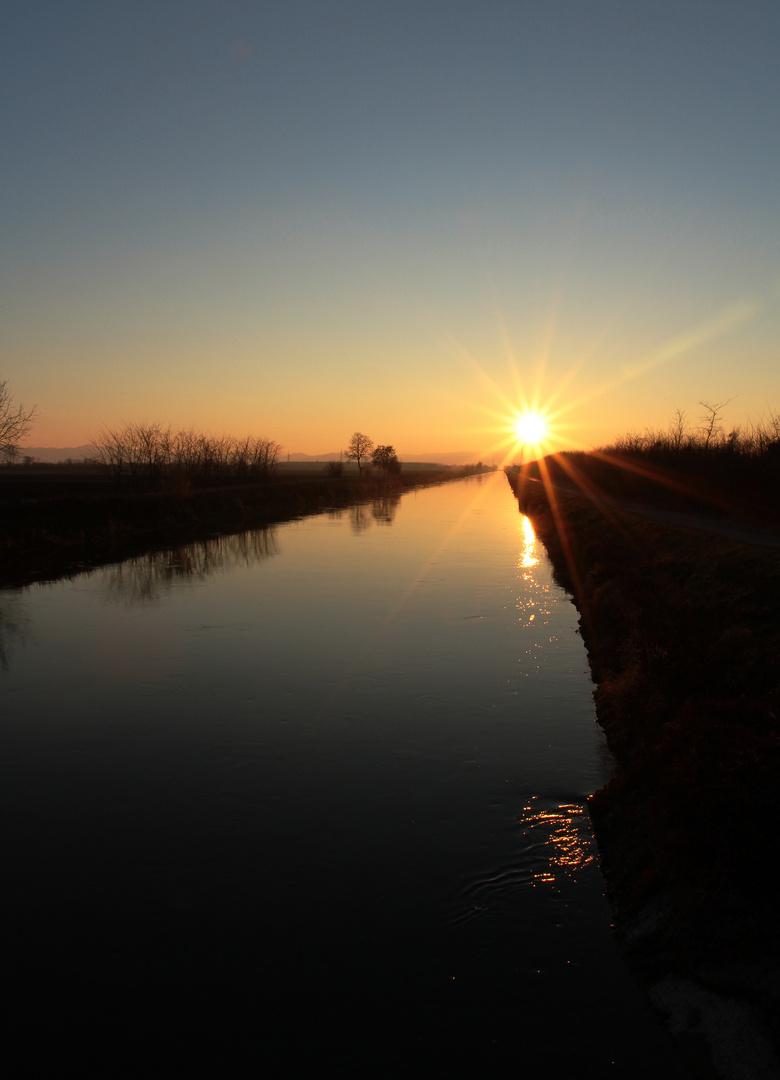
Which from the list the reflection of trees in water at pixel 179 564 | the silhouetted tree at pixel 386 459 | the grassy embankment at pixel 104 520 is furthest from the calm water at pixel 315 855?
the silhouetted tree at pixel 386 459

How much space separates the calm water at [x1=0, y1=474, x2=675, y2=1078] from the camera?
4.81 metres

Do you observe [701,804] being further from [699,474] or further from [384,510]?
[384,510]

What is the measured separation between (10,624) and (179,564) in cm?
942

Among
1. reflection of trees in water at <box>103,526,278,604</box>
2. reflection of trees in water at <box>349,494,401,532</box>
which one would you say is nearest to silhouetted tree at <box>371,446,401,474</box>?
reflection of trees in water at <box>349,494,401,532</box>

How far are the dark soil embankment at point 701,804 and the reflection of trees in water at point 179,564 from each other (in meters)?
13.8

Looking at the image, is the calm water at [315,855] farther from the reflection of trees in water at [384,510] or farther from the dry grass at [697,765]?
the reflection of trees in water at [384,510]

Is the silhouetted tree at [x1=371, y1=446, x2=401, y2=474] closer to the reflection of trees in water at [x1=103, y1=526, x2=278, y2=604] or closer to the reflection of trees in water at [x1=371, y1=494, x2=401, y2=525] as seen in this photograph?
the reflection of trees in water at [x1=371, y1=494, x2=401, y2=525]

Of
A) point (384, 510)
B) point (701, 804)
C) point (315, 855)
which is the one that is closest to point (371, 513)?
point (384, 510)

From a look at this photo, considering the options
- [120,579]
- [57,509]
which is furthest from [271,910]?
[57,509]

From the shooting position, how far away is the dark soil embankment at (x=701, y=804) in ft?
15.3

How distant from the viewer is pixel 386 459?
4707 inches

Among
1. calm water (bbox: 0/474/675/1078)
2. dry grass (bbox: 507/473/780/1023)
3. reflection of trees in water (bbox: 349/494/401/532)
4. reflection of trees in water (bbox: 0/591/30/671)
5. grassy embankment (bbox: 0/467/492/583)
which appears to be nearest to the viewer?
calm water (bbox: 0/474/675/1078)

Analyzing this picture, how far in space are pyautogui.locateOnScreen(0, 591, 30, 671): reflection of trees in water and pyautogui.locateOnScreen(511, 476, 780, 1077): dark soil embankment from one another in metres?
11.3

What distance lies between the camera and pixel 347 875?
646 cm
